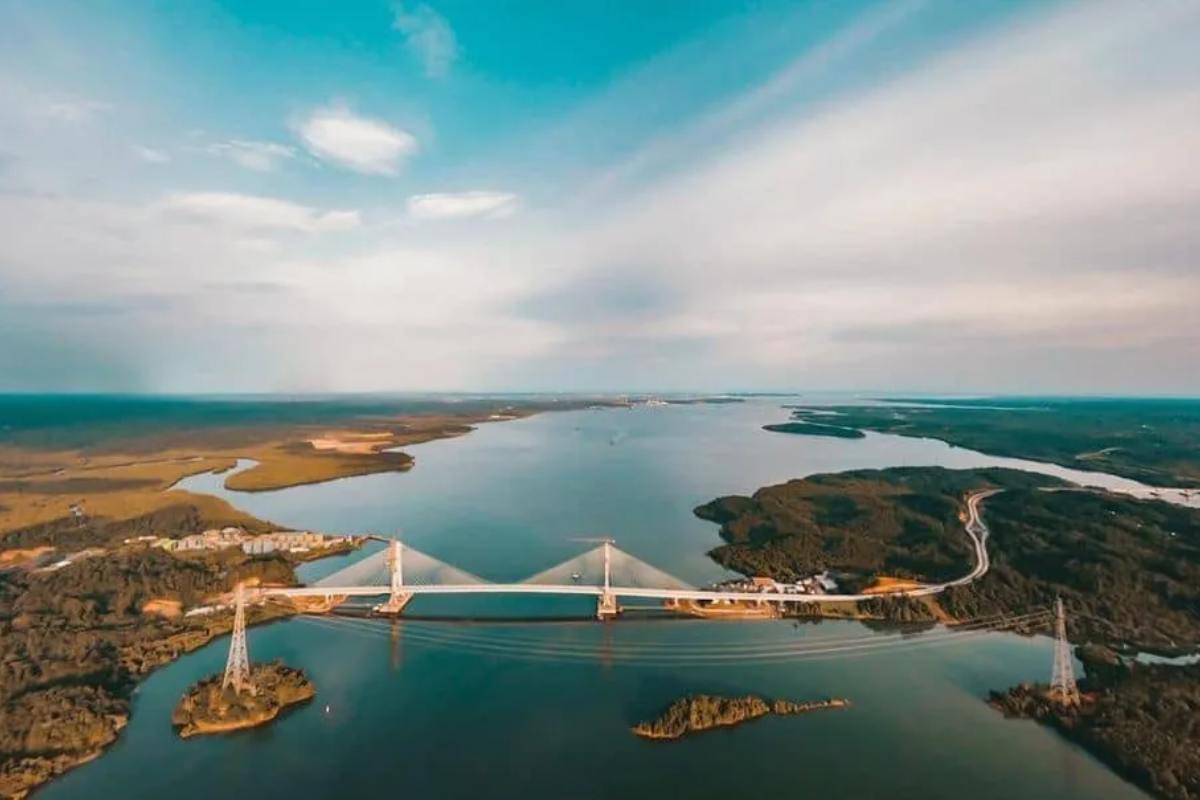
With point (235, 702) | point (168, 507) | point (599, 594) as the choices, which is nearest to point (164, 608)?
point (235, 702)

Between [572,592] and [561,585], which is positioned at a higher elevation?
[572,592]

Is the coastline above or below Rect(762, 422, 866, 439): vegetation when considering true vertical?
below

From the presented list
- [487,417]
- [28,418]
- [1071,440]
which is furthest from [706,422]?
[28,418]

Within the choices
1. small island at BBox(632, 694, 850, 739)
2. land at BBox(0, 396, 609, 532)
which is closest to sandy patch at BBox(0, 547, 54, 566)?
land at BBox(0, 396, 609, 532)

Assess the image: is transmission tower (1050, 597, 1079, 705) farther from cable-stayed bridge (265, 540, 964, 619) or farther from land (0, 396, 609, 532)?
land (0, 396, 609, 532)

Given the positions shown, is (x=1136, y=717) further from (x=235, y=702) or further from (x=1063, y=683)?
(x=235, y=702)
